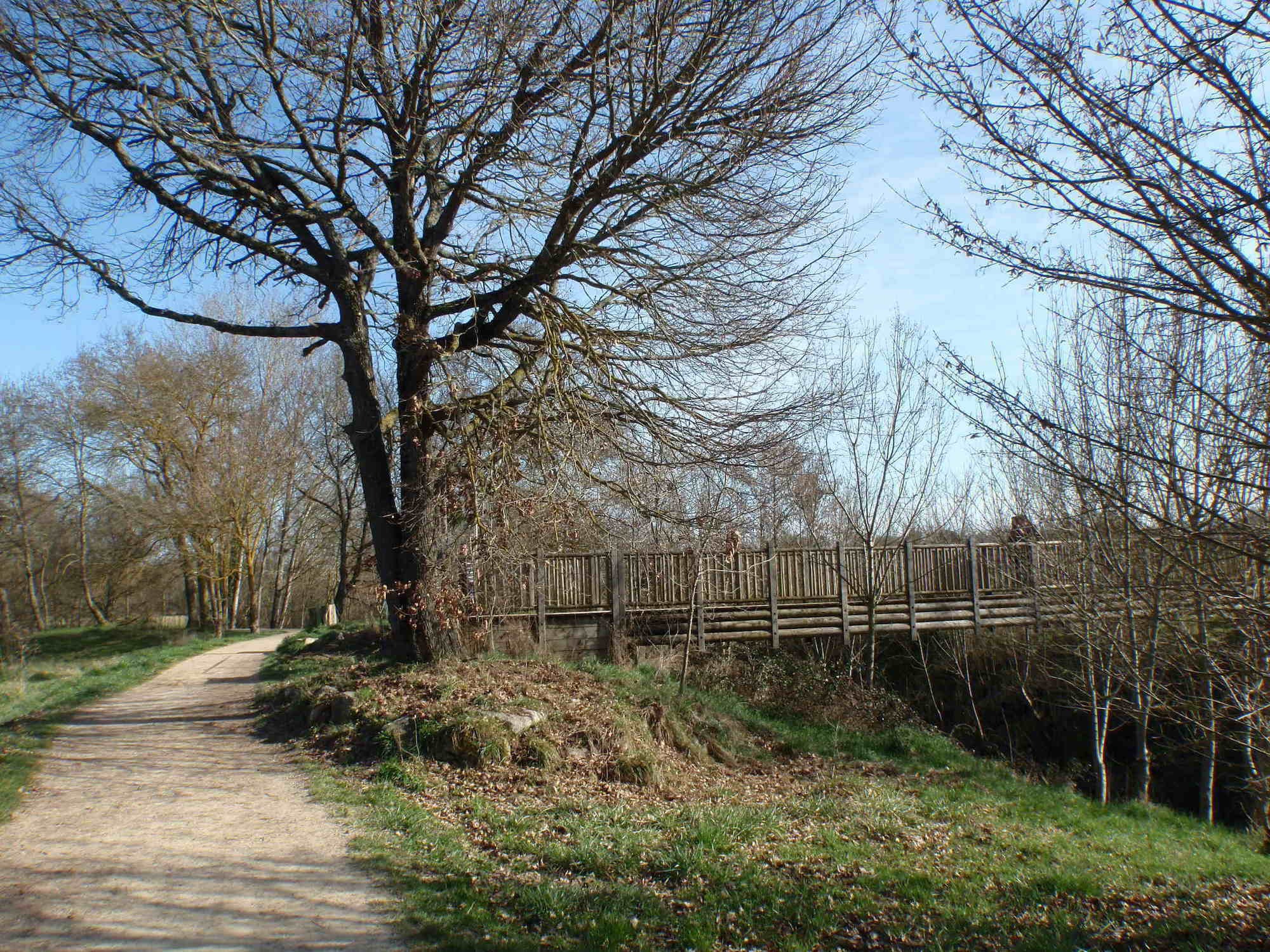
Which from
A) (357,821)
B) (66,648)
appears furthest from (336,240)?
(66,648)

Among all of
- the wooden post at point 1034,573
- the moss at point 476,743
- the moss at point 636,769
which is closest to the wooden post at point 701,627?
the wooden post at point 1034,573

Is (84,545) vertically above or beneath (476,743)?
above

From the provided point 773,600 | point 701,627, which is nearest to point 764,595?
point 773,600

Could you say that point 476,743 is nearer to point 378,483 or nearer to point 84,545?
point 378,483

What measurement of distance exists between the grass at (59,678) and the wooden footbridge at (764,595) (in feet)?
20.1

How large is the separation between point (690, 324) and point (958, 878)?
712cm

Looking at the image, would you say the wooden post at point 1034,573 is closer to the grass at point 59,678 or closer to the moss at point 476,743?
the moss at point 476,743

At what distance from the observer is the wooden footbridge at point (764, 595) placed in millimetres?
→ 15086

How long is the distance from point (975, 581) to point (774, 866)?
13135 mm

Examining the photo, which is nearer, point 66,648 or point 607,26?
point 607,26

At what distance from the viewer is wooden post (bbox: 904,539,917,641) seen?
56.6 ft

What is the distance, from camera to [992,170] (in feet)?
14.8

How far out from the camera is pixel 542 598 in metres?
14.8

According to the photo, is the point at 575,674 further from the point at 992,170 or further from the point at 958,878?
the point at 992,170
